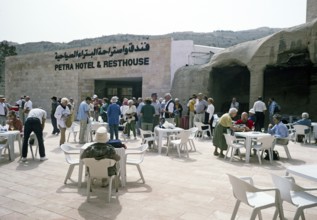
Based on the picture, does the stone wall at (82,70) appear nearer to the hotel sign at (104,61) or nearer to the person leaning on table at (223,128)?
the hotel sign at (104,61)

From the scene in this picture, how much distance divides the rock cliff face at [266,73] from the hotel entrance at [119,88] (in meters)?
6.53

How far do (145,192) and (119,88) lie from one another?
17.3m

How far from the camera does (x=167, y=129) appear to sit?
8305 millimetres

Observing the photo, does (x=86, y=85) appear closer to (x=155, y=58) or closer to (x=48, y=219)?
(x=155, y=58)

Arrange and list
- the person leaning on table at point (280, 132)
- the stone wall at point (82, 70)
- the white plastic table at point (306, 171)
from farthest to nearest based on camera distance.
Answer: the stone wall at point (82, 70) < the person leaning on table at point (280, 132) < the white plastic table at point (306, 171)

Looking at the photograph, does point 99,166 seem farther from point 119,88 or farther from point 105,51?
point 119,88

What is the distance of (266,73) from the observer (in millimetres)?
16766

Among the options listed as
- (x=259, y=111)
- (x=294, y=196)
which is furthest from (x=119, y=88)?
(x=294, y=196)

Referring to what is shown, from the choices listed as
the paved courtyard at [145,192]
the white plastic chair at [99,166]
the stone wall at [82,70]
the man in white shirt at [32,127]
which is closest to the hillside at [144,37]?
the stone wall at [82,70]

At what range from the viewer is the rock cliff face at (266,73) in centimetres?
1187

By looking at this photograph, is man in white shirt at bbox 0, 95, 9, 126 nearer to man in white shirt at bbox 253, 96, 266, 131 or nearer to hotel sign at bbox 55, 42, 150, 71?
hotel sign at bbox 55, 42, 150, 71

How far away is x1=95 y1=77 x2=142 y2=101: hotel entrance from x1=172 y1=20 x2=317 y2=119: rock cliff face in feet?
21.4

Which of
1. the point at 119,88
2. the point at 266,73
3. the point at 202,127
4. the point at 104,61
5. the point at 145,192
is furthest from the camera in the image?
the point at 119,88

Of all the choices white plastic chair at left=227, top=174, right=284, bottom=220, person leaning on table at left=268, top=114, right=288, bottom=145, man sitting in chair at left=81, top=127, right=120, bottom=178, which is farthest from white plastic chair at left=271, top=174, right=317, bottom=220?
person leaning on table at left=268, top=114, right=288, bottom=145
